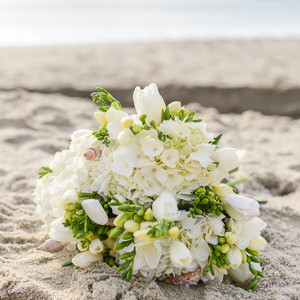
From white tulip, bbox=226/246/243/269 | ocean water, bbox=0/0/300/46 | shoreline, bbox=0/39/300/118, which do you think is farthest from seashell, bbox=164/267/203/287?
ocean water, bbox=0/0/300/46

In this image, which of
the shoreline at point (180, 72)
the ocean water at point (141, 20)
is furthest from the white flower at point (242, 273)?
the ocean water at point (141, 20)

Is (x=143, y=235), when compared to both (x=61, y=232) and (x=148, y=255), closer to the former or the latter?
(x=148, y=255)

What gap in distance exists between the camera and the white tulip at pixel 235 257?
4.38 feet

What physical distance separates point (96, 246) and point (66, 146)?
1.61m

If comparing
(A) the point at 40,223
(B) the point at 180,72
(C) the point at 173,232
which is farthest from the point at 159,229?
→ (B) the point at 180,72

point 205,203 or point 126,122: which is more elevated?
point 126,122

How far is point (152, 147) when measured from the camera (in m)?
1.29

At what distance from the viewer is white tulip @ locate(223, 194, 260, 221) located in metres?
1.34

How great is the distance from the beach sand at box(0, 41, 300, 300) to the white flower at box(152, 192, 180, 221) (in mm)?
264

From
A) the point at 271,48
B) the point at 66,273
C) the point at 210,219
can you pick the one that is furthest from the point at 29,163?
the point at 271,48

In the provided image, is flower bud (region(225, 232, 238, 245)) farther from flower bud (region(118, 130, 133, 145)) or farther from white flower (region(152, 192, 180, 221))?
flower bud (region(118, 130, 133, 145))

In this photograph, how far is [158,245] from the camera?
1.25 meters

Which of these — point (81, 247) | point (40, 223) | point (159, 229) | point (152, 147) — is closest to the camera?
point (159, 229)

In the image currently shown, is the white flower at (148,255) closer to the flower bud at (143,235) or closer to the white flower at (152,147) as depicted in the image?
the flower bud at (143,235)
